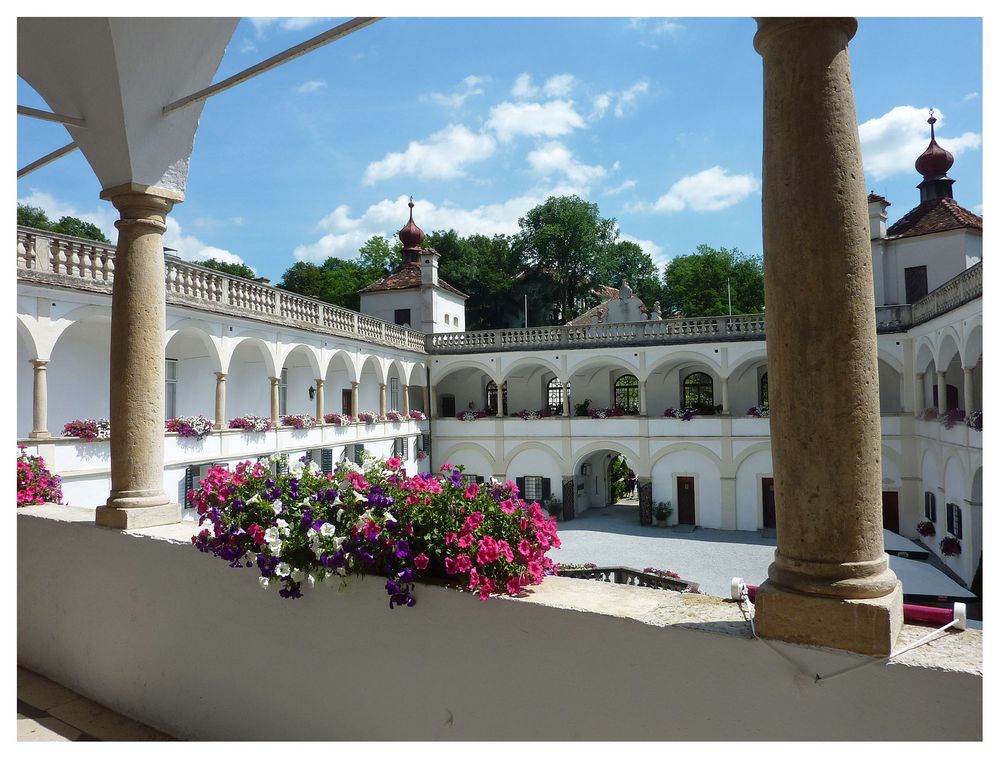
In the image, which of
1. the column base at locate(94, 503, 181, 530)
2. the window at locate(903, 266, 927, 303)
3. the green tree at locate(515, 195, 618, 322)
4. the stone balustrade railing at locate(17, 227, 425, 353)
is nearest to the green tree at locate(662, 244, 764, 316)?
the green tree at locate(515, 195, 618, 322)

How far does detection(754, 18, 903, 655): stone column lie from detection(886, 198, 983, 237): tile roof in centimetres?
2948

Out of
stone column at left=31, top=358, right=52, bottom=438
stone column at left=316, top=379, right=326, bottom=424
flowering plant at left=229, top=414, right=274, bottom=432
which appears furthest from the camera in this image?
stone column at left=316, top=379, right=326, bottom=424

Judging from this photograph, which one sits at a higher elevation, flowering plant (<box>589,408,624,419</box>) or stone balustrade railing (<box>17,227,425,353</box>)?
stone balustrade railing (<box>17,227,425,353</box>)

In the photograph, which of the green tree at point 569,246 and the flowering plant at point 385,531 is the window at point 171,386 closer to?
the flowering plant at point 385,531

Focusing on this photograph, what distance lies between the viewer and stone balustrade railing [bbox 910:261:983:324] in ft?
61.3

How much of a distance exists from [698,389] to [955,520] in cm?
1213

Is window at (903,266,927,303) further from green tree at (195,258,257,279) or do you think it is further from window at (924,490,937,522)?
green tree at (195,258,257,279)

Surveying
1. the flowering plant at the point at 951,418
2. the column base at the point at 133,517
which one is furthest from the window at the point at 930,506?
the column base at the point at 133,517

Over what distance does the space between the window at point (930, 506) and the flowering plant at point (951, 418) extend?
3.27 m

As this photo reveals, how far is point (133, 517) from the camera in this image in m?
4.84

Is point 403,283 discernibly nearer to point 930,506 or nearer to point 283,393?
point 283,393

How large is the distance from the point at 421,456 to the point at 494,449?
3.40m

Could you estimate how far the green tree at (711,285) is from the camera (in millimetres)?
48094

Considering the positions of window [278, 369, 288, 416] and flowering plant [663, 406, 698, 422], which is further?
flowering plant [663, 406, 698, 422]
